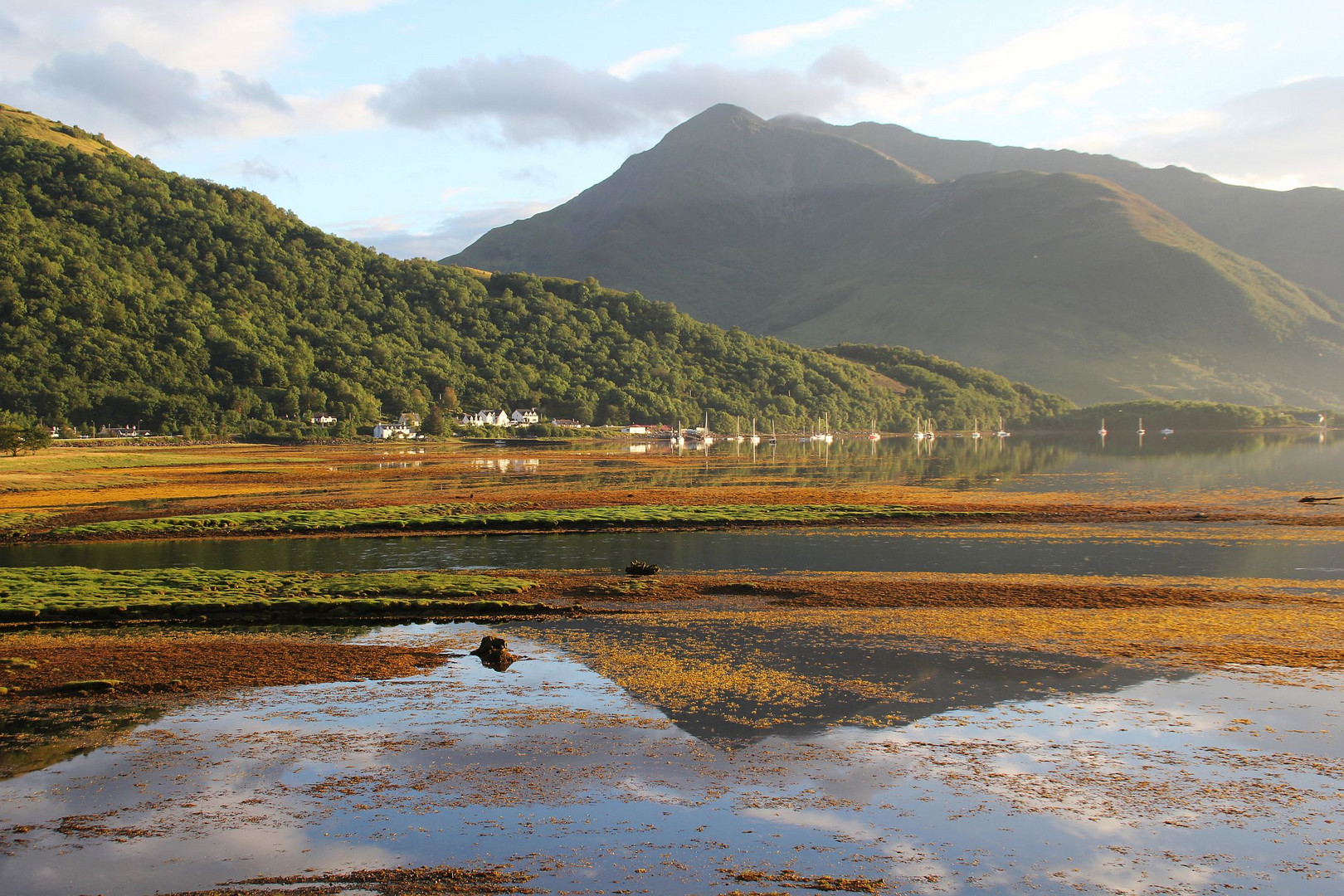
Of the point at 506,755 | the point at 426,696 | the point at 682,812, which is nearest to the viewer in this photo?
the point at 682,812

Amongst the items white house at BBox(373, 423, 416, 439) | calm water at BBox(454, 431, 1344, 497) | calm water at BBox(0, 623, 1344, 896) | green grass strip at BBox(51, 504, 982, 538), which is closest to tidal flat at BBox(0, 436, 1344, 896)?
calm water at BBox(0, 623, 1344, 896)

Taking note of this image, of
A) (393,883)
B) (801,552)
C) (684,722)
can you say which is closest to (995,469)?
(801,552)

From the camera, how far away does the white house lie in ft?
602

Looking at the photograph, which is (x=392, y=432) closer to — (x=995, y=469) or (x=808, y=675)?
(x=995, y=469)

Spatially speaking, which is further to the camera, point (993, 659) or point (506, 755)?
point (993, 659)

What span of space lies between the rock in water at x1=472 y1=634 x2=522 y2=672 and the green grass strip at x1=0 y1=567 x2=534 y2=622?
5309 millimetres

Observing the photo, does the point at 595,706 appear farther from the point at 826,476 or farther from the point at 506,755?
the point at 826,476

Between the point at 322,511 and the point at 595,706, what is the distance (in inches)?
1407

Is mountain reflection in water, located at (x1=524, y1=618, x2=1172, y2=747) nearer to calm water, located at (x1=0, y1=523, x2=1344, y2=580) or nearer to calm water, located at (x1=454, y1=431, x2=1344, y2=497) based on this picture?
calm water, located at (x1=0, y1=523, x2=1344, y2=580)

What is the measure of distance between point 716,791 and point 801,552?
25724 millimetres

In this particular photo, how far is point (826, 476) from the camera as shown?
86750mm

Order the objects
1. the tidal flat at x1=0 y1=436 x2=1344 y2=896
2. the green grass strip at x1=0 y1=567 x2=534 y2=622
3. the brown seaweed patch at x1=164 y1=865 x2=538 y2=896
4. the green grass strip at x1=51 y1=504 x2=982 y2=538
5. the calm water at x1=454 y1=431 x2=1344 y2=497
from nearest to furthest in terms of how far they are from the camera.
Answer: the brown seaweed patch at x1=164 y1=865 x2=538 y2=896 < the tidal flat at x1=0 y1=436 x2=1344 y2=896 < the green grass strip at x1=0 y1=567 x2=534 y2=622 < the green grass strip at x1=51 y1=504 x2=982 y2=538 < the calm water at x1=454 y1=431 x2=1344 y2=497

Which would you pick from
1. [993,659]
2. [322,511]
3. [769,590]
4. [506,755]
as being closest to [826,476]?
[322,511]

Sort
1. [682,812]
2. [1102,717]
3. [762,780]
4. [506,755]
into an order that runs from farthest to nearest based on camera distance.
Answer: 1. [1102,717]
2. [506,755]
3. [762,780]
4. [682,812]
